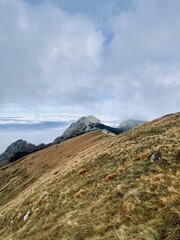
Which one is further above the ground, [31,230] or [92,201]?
[92,201]

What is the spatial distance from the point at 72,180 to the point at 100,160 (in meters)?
4.83

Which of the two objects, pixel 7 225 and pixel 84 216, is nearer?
pixel 84 216

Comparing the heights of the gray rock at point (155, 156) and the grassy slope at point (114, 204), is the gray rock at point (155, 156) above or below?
above

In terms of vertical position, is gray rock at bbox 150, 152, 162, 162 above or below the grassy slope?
above

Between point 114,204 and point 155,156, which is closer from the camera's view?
point 114,204

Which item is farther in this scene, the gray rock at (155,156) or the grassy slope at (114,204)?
the gray rock at (155,156)

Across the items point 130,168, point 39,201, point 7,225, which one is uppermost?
point 130,168

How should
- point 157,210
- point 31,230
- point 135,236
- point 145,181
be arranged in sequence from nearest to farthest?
point 135,236 → point 157,210 → point 145,181 → point 31,230

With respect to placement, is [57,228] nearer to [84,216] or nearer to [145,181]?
[84,216]

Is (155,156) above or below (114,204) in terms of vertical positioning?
above

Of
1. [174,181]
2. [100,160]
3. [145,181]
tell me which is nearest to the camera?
[174,181]

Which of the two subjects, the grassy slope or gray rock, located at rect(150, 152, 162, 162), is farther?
gray rock, located at rect(150, 152, 162, 162)

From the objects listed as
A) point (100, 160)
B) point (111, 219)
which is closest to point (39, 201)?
point (100, 160)

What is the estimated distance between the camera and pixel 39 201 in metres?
27.8
